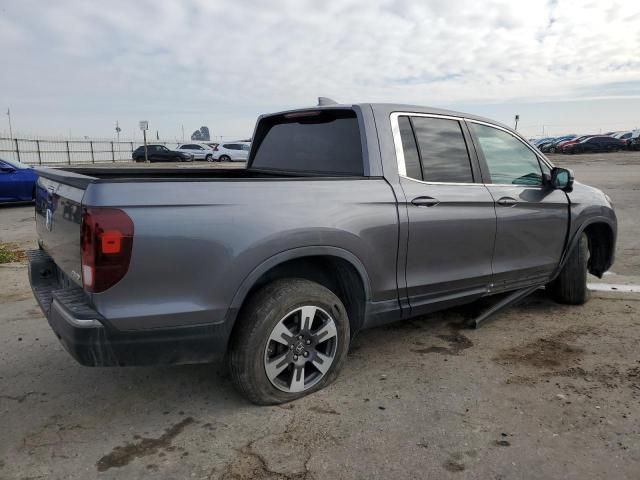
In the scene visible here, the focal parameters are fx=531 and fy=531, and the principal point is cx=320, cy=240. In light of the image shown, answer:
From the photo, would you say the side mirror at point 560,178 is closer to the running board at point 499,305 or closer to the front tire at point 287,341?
the running board at point 499,305

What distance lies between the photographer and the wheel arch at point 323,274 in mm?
2814

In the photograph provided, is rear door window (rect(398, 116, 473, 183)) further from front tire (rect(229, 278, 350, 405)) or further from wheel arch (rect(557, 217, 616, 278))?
wheel arch (rect(557, 217, 616, 278))

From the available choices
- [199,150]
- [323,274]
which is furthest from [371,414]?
[199,150]

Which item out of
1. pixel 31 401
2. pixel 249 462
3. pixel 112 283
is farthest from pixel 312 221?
pixel 31 401

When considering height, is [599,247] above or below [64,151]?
below

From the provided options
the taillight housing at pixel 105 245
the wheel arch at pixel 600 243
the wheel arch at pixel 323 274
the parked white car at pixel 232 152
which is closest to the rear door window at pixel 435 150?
the wheel arch at pixel 323 274

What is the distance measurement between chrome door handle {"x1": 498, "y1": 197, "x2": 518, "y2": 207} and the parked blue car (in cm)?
1168

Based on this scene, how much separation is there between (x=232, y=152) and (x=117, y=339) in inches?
1443

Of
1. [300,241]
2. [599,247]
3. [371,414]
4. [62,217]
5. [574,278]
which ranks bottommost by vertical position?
[371,414]

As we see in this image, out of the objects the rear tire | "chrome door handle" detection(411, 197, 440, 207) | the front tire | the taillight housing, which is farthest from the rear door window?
the taillight housing

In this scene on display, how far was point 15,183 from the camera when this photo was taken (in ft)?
40.5

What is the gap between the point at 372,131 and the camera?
3428mm

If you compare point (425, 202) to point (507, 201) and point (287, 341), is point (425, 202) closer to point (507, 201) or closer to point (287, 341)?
point (507, 201)

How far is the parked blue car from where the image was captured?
40.1ft
